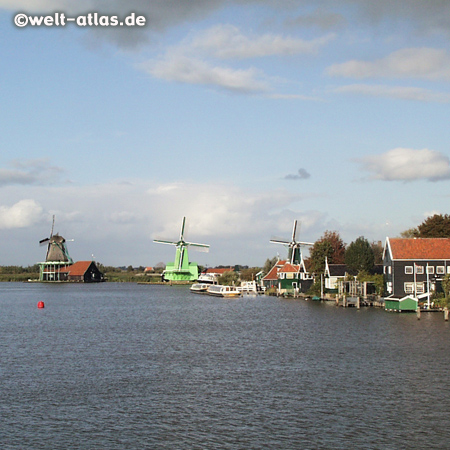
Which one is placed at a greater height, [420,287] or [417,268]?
[417,268]

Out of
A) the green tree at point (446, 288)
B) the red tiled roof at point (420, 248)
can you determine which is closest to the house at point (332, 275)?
the red tiled roof at point (420, 248)

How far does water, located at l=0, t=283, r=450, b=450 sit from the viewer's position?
23.6 m

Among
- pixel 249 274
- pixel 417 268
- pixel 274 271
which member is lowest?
pixel 417 268

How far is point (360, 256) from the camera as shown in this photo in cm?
9944

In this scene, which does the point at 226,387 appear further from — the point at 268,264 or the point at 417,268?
the point at 268,264

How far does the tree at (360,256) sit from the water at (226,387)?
4015cm

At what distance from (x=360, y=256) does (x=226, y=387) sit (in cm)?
7096

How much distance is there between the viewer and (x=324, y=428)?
2459 cm

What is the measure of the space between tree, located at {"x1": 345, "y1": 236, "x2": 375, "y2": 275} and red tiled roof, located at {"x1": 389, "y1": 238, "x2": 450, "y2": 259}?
14739 mm

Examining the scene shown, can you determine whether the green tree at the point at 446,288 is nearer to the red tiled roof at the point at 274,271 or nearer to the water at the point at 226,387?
the water at the point at 226,387

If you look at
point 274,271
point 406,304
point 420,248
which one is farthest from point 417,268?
point 274,271

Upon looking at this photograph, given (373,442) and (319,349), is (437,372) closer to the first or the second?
(319,349)

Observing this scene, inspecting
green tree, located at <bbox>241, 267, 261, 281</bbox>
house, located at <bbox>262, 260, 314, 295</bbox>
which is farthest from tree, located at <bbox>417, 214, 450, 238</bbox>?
green tree, located at <bbox>241, 267, 261, 281</bbox>

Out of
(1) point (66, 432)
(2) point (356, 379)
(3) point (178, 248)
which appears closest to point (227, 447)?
(1) point (66, 432)
